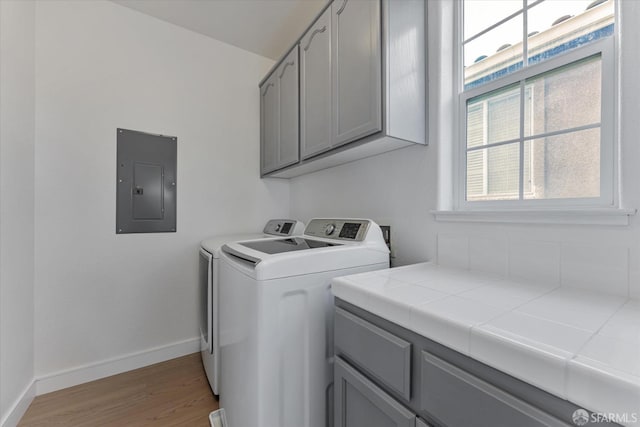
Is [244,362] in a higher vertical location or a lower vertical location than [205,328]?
higher

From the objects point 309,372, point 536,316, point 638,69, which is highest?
point 638,69

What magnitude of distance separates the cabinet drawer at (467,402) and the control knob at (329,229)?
3.06 feet

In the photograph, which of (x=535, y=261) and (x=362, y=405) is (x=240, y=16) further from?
(x=362, y=405)

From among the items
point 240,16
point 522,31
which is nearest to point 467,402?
point 522,31

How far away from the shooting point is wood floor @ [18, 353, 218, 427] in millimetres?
1503

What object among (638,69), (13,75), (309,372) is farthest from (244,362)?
(13,75)

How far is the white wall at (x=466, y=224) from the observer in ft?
2.71

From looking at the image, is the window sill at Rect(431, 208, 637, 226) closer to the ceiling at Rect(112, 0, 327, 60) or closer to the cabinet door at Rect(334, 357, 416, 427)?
the cabinet door at Rect(334, 357, 416, 427)

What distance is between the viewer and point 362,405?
2.87 feet

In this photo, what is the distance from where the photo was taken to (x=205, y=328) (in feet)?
6.08

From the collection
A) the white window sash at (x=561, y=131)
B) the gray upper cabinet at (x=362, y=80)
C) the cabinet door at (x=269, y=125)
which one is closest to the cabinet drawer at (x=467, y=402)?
the white window sash at (x=561, y=131)

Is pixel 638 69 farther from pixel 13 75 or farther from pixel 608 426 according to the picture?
pixel 13 75

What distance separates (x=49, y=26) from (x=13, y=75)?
0.58 meters

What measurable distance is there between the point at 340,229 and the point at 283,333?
0.66 metres
